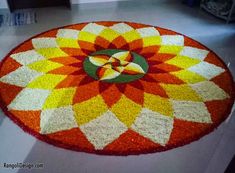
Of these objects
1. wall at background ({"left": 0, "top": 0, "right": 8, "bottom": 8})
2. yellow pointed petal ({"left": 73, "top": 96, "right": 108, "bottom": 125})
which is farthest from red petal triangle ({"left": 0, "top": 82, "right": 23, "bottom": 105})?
wall at background ({"left": 0, "top": 0, "right": 8, "bottom": 8})

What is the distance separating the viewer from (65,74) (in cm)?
197

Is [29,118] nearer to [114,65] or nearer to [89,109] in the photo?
[89,109]

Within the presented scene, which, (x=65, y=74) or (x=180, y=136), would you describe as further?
(x=65, y=74)

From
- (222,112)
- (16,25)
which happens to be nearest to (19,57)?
(16,25)

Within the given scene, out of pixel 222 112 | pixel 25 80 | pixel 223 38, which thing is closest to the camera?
pixel 222 112

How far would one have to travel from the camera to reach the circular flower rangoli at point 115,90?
152 centimetres

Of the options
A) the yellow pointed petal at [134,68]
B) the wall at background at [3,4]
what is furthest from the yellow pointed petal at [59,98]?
the wall at background at [3,4]

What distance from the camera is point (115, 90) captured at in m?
1.83

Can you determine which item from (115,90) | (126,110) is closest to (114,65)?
(115,90)

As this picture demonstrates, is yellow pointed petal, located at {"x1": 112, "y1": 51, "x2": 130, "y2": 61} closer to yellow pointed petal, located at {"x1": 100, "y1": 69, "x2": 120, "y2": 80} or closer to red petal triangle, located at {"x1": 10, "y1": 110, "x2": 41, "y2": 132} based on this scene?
yellow pointed petal, located at {"x1": 100, "y1": 69, "x2": 120, "y2": 80}

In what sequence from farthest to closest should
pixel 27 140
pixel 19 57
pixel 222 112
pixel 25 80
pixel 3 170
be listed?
pixel 19 57 < pixel 25 80 < pixel 222 112 < pixel 27 140 < pixel 3 170

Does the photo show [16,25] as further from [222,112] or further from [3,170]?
[222,112]

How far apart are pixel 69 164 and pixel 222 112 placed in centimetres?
101

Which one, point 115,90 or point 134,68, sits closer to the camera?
point 115,90
